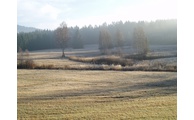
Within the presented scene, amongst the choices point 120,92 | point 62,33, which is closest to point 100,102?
point 120,92

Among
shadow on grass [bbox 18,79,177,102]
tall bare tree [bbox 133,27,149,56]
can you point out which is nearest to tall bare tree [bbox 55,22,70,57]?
tall bare tree [bbox 133,27,149,56]

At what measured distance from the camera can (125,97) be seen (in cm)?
1251

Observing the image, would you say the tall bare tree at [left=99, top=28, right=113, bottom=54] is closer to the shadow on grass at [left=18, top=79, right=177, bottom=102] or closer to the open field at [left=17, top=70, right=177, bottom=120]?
the shadow on grass at [left=18, top=79, right=177, bottom=102]

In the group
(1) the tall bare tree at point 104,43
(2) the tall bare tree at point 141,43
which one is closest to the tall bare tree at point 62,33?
(1) the tall bare tree at point 104,43

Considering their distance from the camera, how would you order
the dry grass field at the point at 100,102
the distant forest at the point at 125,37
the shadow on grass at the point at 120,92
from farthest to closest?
the distant forest at the point at 125,37, the shadow on grass at the point at 120,92, the dry grass field at the point at 100,102

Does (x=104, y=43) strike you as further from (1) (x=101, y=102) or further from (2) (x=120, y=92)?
(1) (x=101, y=102)

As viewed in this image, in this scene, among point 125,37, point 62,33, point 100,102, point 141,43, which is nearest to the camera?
point 100,102

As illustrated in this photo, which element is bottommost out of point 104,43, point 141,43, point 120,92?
point 120,92

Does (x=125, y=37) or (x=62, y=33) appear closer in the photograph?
(x=62, y=33)

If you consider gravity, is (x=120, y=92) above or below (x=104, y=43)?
below

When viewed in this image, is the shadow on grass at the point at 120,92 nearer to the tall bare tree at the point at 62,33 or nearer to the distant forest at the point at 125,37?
the tall bare tree at the point at 62,33

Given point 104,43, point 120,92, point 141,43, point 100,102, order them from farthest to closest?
point 104,43 < point 141,43 < point 120,92 < point 100,102
